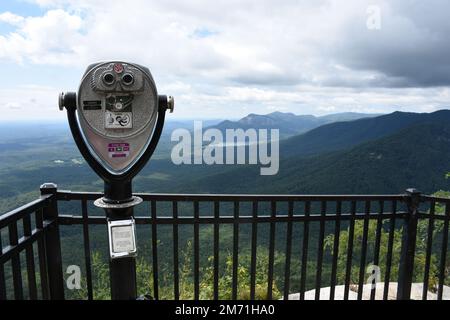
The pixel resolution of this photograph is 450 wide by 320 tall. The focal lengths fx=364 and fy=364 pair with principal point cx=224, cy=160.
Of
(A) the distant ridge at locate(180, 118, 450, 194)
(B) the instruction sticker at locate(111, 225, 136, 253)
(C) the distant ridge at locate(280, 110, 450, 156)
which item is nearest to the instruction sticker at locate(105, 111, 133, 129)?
(B) the instruction sticker at locate(111, 225, 136, 253)

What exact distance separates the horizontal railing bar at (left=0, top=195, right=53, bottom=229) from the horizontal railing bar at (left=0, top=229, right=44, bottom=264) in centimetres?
14

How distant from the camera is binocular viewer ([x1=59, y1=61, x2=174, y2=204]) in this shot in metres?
1.69

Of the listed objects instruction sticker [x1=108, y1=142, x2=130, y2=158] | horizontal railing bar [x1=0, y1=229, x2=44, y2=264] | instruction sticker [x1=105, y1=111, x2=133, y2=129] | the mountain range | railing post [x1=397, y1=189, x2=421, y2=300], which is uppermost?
instruction sticker [x1=105, y1=111, x2=133, y2=129]

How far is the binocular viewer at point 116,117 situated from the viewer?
1688 mm

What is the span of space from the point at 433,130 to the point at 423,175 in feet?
82.7

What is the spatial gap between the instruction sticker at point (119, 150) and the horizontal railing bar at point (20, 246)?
68 centimetres

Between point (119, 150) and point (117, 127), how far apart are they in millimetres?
114

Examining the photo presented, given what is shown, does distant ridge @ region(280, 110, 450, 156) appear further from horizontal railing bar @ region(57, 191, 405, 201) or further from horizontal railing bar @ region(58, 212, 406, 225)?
horizontal railing bar @ region(57, 191, 405, 201)

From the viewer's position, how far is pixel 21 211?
71.9 inches

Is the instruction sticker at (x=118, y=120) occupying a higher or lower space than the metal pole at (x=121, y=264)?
higher

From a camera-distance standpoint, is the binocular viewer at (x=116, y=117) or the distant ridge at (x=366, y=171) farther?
the distant ridge at (x=366, y=171)

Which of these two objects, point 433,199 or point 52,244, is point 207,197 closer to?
point 52,244

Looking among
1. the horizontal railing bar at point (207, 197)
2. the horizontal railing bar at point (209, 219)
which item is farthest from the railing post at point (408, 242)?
the horizontal railing bar at point (207, 197)

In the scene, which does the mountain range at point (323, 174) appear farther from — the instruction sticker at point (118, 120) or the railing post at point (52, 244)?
the instruction sticker at point (118, 120)
